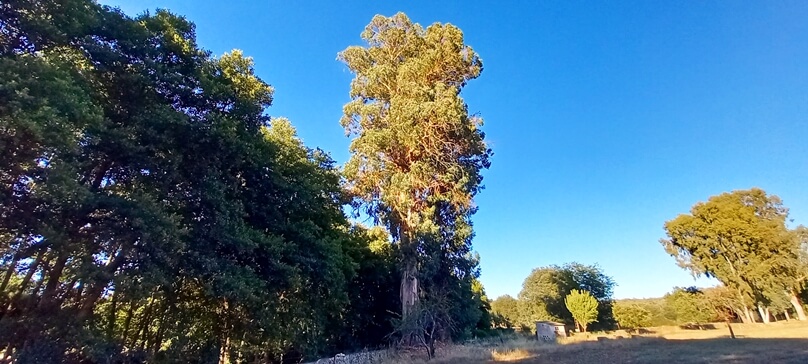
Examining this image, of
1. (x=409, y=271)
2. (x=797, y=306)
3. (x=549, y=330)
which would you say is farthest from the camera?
(x=797, y=306)

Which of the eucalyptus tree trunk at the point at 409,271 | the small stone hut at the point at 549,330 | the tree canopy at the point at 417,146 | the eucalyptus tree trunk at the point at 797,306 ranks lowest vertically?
the small stone hut at the point at 549,330

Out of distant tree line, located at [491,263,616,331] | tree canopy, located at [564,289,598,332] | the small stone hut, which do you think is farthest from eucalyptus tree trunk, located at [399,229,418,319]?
distant tree line, located at [491,263,616,331]

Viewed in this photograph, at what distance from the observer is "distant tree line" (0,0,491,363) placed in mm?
8086

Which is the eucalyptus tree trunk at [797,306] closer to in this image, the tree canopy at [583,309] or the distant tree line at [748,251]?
the distant tree line at [748,251]

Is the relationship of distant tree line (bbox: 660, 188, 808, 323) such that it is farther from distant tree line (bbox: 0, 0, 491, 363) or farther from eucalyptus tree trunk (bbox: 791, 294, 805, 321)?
distant tree line (bbox: 0, 0, 491, 363)


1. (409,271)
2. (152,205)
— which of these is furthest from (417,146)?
(152,205)

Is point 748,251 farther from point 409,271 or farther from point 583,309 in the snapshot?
point 409,271

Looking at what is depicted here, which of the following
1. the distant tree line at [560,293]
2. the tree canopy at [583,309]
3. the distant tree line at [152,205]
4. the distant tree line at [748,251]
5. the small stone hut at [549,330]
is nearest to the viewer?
the distant tree line at [152,205]

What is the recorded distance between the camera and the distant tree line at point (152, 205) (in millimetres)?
8086

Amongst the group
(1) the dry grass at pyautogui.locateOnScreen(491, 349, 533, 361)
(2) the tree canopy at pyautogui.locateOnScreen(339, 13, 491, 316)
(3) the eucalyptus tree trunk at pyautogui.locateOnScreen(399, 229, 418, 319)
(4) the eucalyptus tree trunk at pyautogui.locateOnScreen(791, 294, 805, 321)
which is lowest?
(1) the dry grass at pyautogui.locateOnScreen(491, 349, 533, 361)

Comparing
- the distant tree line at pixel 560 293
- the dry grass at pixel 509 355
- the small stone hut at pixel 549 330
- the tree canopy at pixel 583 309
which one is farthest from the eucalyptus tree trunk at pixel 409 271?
the distant tree line at pixel 560 293

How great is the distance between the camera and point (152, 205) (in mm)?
9133

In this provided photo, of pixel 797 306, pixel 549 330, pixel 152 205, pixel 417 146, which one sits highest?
pixel 417 146

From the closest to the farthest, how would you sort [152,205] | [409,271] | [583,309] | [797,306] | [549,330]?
[152,205], [409,271], [549,330], [797,306], [583,309]
